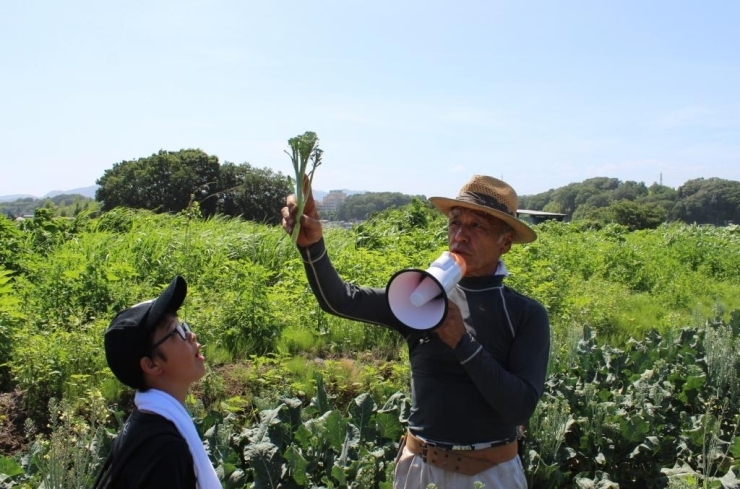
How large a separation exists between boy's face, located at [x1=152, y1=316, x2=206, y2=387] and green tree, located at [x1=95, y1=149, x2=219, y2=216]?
38759 mm

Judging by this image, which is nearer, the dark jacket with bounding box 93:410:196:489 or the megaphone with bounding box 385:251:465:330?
the dark jacket with bounding box 93:410:196:489

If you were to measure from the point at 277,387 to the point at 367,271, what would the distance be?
2.96 metres

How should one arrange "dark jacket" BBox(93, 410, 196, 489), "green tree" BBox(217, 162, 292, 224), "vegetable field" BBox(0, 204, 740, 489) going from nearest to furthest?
"dark jacket" BBox(93, 410, 196, 489), "vegetable field" BBox(0, 204, 740, 489), "green tree" BBox(217, 162, 292, 224)

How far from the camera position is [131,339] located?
1.76m

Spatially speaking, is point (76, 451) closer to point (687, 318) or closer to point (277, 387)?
point (277, 387)

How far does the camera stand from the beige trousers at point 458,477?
223 centimetres

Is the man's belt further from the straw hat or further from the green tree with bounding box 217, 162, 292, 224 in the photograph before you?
the green tree with bounding box 217, 162, 292, 224

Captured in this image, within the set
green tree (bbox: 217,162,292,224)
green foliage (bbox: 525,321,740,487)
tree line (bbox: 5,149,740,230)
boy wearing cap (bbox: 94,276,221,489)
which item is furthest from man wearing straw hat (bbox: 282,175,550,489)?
green tree (bbox: 217,162,292,224)

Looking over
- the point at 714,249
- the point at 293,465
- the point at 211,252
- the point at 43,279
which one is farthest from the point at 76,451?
the point at 714,249

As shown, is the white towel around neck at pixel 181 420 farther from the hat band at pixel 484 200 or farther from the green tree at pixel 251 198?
the green tree at pixel 251 198

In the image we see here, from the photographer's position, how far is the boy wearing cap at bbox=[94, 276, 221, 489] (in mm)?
1604

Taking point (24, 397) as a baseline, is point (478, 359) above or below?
above

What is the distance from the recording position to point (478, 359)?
2023 mm

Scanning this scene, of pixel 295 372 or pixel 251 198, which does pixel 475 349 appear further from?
pixel 251 198
